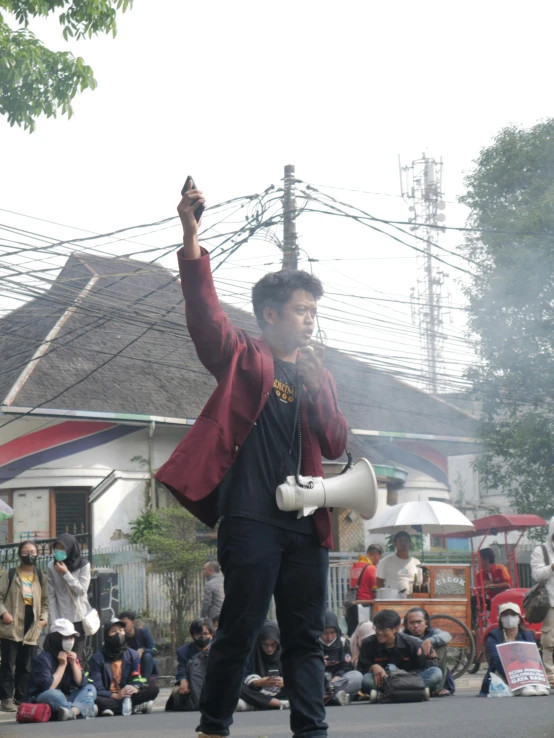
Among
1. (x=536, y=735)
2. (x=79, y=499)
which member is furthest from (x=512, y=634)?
(x=79, y=499)

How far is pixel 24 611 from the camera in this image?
11.4 metres

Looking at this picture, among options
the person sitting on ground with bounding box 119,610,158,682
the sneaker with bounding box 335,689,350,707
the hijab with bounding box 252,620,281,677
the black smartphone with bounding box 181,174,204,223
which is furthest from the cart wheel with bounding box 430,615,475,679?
the black smartphone with bounding box 181,174,204,223

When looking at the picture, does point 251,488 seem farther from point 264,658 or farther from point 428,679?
point 264,658

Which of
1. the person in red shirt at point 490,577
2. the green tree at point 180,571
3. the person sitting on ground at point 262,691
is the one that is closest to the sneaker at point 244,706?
the person sitting on ground at point 262,691

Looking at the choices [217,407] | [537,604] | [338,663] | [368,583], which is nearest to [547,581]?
[537,604]

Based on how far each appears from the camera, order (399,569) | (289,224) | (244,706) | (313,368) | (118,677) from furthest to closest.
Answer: (289,224), (399,569), (118,677), (244,706), (313,368)

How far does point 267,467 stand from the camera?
13.4 feet

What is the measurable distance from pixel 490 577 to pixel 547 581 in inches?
184

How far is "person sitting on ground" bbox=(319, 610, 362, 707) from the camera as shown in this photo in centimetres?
1041

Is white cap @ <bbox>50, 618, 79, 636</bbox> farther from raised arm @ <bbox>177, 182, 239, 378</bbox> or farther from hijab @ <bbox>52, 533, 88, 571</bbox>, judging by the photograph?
raised arm @ <bbox>177, 182, 239, 378</bbox>

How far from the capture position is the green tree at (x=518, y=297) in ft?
64.5

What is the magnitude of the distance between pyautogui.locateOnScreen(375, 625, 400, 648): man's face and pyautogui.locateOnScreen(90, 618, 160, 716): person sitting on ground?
7.56 ft

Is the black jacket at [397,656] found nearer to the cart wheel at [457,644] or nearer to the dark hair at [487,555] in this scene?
the cart wheel at [457,644]

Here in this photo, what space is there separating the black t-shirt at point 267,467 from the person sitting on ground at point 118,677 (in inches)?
287
